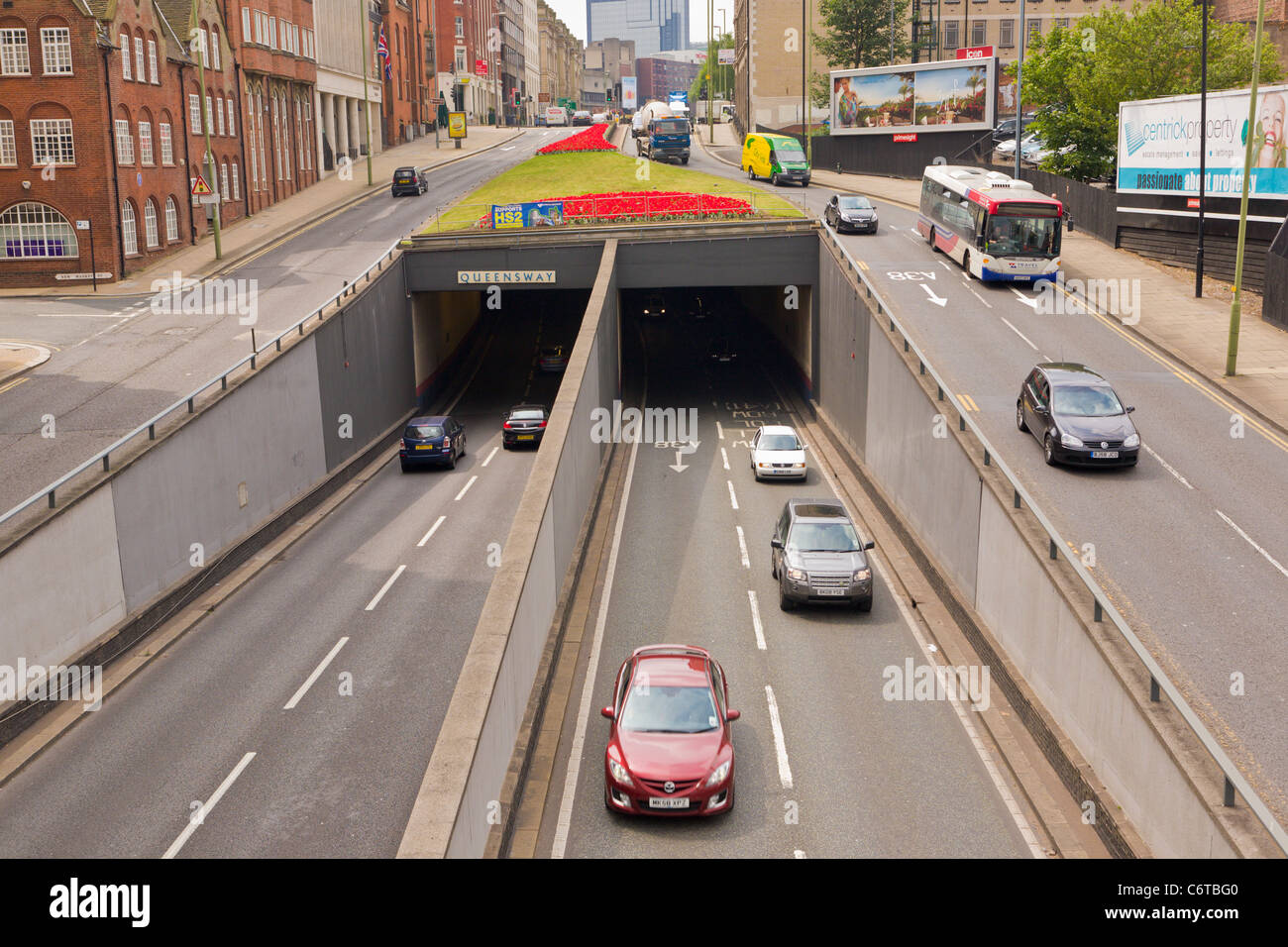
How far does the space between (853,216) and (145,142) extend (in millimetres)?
33385

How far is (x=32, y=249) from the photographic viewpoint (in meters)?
49.8

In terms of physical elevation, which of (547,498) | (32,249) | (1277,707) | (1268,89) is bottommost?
(1277,707)

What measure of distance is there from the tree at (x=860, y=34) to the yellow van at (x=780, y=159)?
84.4 feet

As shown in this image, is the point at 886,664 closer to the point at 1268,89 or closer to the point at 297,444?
the point at 297,444

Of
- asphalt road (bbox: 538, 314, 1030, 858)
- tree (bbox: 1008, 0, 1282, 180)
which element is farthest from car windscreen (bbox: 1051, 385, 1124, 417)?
tree (bbox: 1008, 0, 1282, 180)

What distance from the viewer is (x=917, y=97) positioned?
72188 millimetres

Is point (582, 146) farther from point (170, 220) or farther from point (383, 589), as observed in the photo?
point (383, 589)

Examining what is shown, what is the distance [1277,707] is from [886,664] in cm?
706

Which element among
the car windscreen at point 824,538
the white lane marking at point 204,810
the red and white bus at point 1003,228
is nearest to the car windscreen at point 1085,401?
the car windscreen at point 824,538

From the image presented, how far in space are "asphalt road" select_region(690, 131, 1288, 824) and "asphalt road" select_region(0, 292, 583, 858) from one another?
11.9 metres

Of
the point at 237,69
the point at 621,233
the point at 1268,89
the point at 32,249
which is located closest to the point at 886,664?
the point at 1268,89

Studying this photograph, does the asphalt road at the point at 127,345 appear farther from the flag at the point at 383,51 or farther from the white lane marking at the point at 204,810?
the flag at the point at 383,51

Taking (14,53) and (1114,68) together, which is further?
(1114,68)

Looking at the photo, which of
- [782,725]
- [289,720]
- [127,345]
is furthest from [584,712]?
[127,345]
